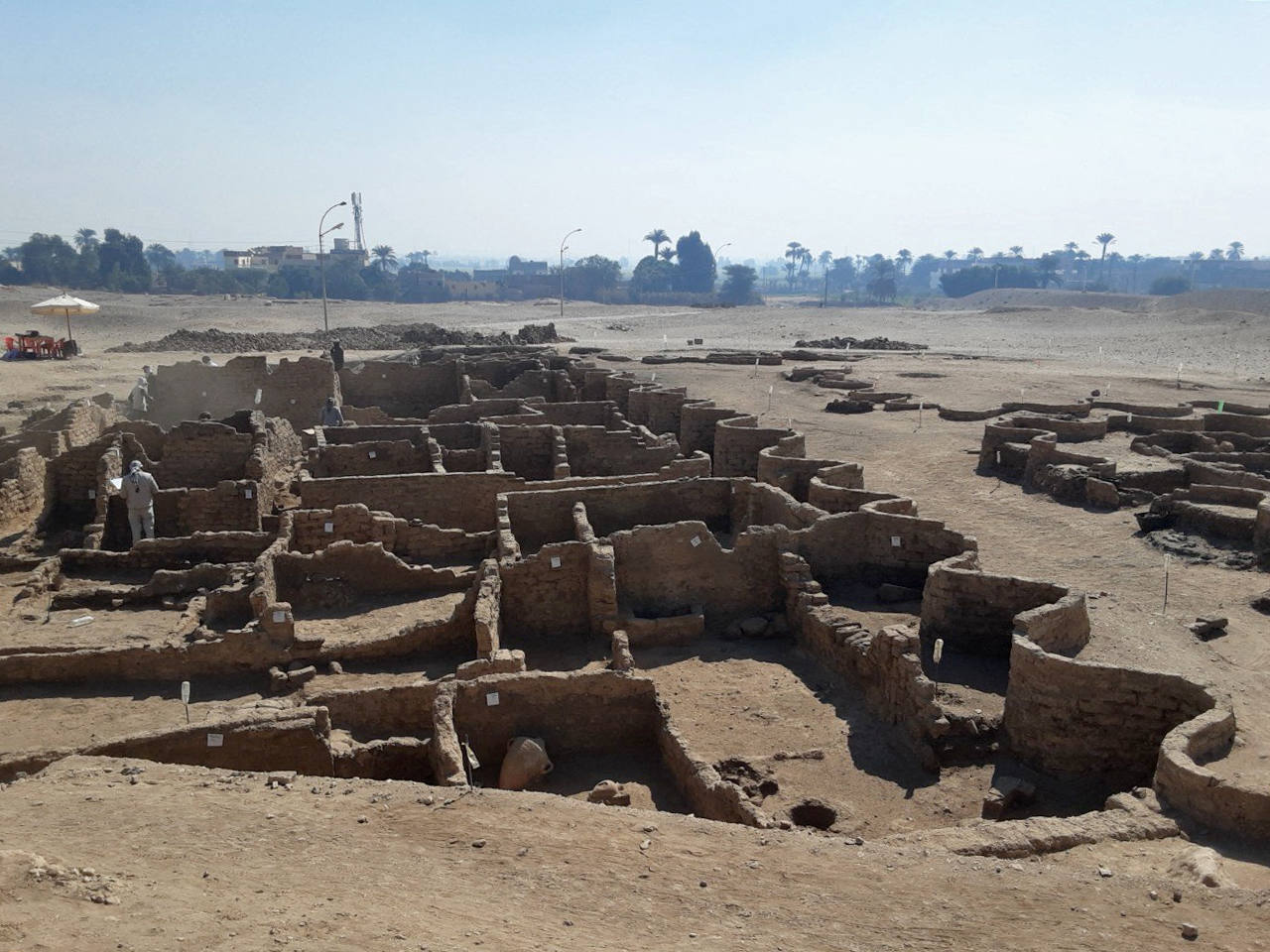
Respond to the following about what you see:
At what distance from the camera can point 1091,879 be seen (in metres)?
6.70

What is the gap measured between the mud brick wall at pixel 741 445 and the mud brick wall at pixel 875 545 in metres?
5.79

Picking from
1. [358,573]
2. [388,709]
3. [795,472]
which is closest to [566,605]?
[358,573]

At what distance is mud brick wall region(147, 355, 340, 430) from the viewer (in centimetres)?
2569

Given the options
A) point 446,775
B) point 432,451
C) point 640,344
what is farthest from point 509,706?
point 640,344

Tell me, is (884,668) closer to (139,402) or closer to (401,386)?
(401,386)

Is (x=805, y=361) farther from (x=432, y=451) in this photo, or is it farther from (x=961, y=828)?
(x=961, y=828)

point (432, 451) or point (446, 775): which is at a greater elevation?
point (432, 451)

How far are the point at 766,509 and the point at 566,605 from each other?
4.08m

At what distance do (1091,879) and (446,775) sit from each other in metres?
5.32

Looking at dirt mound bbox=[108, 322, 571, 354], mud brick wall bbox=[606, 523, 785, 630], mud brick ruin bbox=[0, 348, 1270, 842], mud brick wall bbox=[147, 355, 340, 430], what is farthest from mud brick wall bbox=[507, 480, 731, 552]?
dirt mound bbox=[108, 322, 571, 354]

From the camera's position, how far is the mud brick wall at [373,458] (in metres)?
18.3

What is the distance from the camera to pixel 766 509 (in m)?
15.6

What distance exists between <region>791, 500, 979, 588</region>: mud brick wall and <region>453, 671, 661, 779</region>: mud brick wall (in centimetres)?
427

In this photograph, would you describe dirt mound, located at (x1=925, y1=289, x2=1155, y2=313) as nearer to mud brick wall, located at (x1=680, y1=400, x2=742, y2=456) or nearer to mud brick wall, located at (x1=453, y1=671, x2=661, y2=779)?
mud brick wall, located at (x1=680, y1=400, x2=742, y2=456)
